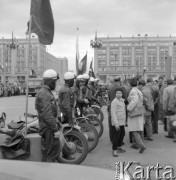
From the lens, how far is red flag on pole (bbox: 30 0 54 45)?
563cm

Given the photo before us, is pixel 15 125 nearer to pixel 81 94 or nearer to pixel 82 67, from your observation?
pixel 81 94

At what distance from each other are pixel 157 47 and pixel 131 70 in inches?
354

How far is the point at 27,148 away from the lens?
4.89 meters

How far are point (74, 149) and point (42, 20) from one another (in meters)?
2.41

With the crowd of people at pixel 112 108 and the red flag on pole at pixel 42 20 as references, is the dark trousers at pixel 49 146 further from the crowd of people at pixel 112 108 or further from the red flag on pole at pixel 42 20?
the red flag on pole at pixel 42 20

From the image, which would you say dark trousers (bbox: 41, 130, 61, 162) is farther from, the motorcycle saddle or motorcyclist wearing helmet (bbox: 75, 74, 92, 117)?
motorcyclist wearing helmet (bbox: 75, 74, 92, 117)

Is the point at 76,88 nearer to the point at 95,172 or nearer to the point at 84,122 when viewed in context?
the point at 84,122

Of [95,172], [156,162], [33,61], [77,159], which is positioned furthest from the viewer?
[33,61]

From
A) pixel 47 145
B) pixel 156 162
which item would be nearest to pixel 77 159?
pixel 47 145

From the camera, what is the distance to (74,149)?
5.63 m

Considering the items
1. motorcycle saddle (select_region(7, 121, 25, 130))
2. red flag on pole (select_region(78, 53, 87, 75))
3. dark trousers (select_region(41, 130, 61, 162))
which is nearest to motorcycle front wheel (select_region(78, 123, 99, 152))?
motorcycle saddle (select_region(7, 121, 25, 130))

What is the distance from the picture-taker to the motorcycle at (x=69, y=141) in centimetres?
546

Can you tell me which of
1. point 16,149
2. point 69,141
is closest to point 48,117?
point 16,149

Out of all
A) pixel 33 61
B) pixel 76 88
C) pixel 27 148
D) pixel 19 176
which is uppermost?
pixel 33 61
